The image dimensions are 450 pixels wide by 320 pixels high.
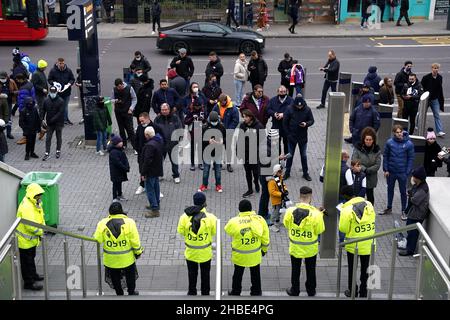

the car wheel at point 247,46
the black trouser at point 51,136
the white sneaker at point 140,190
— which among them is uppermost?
the car wheel at point 247,46

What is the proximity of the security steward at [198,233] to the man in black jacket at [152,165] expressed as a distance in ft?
10.3

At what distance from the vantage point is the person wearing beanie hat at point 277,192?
11570 millimetres

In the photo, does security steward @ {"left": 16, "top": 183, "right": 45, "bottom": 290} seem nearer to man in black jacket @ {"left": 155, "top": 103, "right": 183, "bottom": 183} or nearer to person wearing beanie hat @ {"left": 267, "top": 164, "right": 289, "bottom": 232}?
person wearing beanie hat @ {"left": 267, "top": 164, "right": 289, "bottom": 232}

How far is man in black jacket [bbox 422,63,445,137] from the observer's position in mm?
16734

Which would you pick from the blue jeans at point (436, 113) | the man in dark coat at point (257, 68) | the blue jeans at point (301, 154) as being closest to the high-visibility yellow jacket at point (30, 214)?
the blue jeans at point (301, 154)

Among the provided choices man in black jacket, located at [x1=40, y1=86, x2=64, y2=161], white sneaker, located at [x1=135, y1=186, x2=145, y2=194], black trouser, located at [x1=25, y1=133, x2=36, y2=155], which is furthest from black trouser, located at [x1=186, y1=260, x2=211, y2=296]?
black trouser, located at [x1=25, y1=133, x2=36, y2=155]

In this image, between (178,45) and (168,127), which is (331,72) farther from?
(178,45)

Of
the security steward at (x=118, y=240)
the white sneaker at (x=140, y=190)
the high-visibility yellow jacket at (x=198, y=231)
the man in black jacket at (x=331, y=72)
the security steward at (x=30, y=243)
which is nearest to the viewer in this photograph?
the security steward at (x=118, y=240)

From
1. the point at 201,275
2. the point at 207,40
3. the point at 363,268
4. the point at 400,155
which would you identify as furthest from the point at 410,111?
the point at 207,40

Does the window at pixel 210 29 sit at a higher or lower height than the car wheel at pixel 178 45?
higher

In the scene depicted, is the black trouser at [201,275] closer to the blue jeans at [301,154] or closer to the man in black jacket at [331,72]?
the blue jeans at [301,154]

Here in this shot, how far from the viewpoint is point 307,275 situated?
9820 mm

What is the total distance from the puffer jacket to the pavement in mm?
20652

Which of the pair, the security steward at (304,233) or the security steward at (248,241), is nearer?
the security steward at (248,241)
